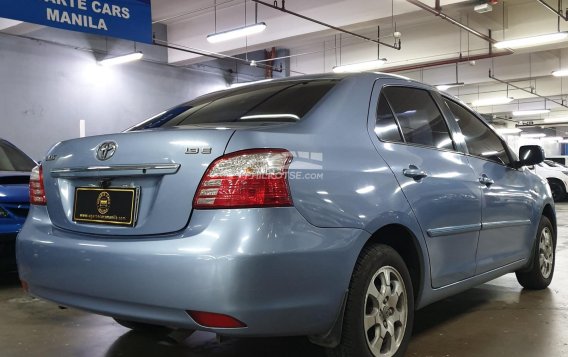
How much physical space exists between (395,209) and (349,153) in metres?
0.34

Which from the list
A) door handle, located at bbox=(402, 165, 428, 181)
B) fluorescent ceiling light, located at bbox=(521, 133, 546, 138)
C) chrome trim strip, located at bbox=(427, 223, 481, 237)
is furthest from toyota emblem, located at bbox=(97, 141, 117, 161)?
fluorescent ceiling light, located at bbox=(521, 133, 546, 138)

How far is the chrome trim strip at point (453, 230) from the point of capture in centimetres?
267

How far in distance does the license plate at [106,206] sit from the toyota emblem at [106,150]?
0.13 m

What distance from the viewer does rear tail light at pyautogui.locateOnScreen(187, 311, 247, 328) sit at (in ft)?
6.14

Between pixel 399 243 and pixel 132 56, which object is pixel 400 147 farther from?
pixel 132 56

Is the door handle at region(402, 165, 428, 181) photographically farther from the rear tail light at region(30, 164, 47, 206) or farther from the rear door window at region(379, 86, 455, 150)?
the rear tail light at region(30, 164, 47, 206)

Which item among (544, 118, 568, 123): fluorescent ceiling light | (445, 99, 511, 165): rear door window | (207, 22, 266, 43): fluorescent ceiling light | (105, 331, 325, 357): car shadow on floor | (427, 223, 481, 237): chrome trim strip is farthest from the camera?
(544, 118, 568, 123): fluorescent ceiling light

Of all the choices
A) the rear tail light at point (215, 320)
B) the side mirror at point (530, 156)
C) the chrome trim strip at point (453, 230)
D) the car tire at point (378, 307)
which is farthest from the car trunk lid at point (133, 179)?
the side mirror at point (530, 156)

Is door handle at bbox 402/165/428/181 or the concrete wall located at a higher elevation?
the concrete wall

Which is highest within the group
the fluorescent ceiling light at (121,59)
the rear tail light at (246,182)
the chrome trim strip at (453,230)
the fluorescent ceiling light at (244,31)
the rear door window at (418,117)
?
the fluorescent ceiling light at (244,31)

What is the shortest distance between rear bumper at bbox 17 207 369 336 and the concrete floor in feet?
2.71

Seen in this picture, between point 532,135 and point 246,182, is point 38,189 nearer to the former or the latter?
point 246,182

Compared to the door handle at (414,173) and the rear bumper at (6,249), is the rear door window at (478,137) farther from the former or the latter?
the rear bumper at (6,249)

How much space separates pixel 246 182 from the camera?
6.29ft
